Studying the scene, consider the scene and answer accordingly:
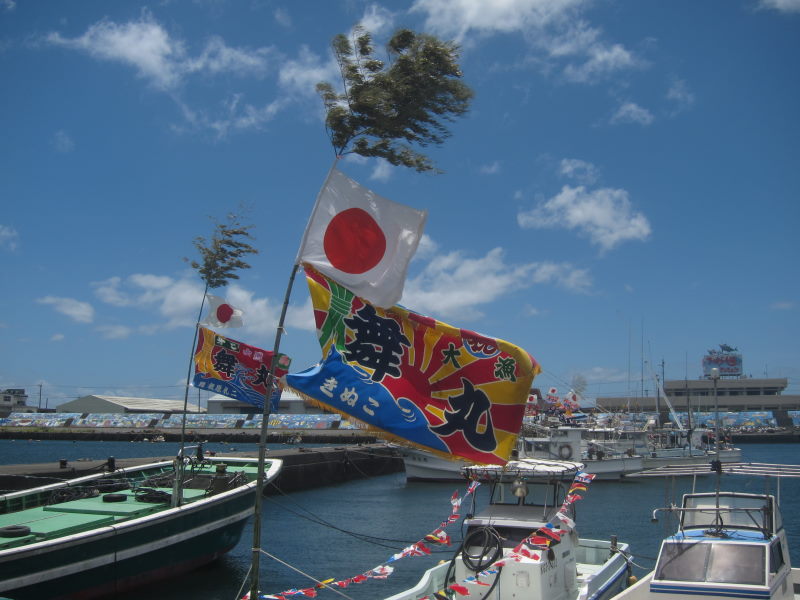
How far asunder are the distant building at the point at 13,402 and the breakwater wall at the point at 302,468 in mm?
127664

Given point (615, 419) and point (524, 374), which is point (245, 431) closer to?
point (615, 419)

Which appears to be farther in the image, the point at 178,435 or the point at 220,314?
the point at 178,435

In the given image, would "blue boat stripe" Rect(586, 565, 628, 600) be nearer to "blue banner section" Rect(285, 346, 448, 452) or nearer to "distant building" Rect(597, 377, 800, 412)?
"blue banner section" Rect(285, 346, 448, 452)

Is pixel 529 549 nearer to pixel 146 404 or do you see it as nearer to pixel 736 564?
pixel 736 564

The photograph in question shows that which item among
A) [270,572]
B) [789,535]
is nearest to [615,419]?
[789,535]

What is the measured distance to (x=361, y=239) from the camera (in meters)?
8.56

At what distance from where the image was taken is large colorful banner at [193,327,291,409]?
1695 cm

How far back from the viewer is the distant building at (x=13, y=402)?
164 m

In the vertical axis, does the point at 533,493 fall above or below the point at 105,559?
above

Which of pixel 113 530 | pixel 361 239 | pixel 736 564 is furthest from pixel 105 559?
pixel 736 564

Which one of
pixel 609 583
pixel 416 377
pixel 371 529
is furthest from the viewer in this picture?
pixel 371 529

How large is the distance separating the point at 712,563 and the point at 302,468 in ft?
137

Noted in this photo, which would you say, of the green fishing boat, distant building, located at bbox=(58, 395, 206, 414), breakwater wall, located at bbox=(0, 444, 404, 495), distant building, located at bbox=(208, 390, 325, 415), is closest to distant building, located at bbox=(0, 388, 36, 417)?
distant building, located at bbox=(58, 395, 206, 414)

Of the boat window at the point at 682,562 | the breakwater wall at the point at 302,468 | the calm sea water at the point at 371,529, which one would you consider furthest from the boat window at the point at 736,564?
the breakwater wall at the point at 302,468
